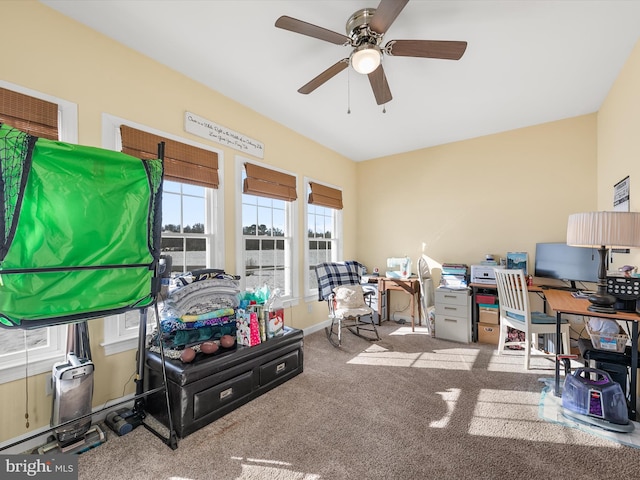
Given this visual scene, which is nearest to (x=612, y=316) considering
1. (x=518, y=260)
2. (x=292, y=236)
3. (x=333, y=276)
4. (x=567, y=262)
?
(x=567, y=262)

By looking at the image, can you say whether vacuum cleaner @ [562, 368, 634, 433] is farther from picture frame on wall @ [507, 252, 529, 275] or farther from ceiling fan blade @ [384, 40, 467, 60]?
ceiling fan blade @ [384, 40, 467, 60]

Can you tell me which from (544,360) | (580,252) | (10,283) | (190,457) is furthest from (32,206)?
(580,252)

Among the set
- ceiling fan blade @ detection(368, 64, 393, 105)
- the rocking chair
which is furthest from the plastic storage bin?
ceiling fan blade @ detection(368, 64, 393, 105)

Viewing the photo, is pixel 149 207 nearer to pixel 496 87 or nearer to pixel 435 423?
pixel 435 423

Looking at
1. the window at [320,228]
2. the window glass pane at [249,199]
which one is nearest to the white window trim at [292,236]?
the window glass pane at [249,199]

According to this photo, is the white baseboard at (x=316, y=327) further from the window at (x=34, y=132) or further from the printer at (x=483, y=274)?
the window at (x=34, y=132)

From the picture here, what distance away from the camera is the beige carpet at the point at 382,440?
160cm

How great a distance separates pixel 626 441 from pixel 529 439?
1.82ft

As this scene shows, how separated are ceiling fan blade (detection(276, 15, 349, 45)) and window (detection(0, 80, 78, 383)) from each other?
5.17ft

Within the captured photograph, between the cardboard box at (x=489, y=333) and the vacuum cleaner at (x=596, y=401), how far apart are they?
1488 mm

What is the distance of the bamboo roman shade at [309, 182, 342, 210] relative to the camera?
4.17 m

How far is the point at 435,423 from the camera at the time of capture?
202 centimetres

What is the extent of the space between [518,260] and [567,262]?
0.54 meters

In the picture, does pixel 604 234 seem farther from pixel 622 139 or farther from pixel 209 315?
pixel 209 315
